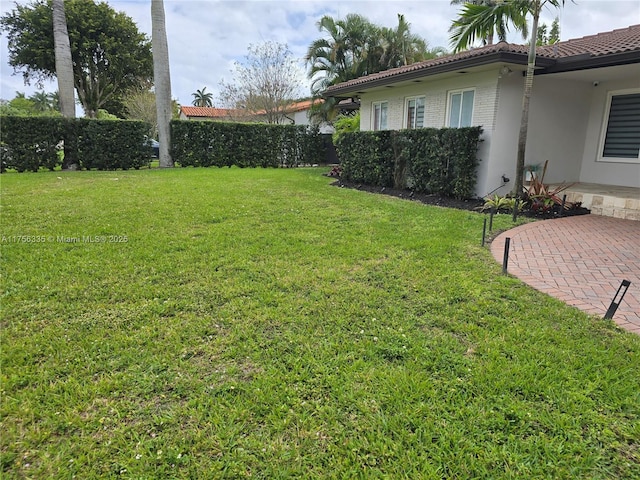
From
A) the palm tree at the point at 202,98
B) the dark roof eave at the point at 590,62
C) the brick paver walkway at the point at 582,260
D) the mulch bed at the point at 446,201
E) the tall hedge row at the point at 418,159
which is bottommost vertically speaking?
the brick paver walkway at the point at 582,260

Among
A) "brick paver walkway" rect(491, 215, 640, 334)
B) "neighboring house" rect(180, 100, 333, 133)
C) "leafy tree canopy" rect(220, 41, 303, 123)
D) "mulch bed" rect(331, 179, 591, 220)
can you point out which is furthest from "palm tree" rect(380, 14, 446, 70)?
"brick paver walkway" rect(491, 215, 640, 334)

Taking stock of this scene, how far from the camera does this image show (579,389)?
242cm

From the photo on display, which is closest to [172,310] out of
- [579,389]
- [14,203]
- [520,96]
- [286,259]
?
[286,259]

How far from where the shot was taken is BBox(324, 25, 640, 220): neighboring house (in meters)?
8.30

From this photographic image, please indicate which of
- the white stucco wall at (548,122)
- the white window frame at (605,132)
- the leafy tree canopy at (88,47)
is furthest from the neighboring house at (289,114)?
the white window frame at (605,132)

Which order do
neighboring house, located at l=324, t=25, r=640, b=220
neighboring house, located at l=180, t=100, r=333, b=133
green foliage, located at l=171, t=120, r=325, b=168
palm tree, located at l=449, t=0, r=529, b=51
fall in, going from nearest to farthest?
palm tree, located at l=449, t=0, r=529, b=51 → neighboring house, located at l=324, t=25, r=640, b=220 → green foliage, located at l=171, t=120, r=325, b=168 → neighboring house, located at l=180, t=100, r=333, b=133

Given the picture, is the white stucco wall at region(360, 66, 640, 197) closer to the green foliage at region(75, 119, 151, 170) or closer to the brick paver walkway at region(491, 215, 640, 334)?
the brick paver walkway at region(491, 215, 640, 334)

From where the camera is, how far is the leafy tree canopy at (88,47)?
23.3 m

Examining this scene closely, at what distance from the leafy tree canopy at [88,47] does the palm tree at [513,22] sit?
82.4ft

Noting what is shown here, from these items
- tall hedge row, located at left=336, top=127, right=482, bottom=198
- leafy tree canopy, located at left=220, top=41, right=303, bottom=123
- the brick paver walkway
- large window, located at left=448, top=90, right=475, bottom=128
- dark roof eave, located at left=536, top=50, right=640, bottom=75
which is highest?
leafy tree canopy, located at left=220, top=41, right=303, bottom=123

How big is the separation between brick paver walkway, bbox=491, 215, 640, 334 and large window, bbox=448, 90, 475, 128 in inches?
152

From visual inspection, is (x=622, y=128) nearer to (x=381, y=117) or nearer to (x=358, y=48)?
(x=381, y=117)

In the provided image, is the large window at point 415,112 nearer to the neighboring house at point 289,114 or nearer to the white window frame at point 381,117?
the white window frame at point 381,117

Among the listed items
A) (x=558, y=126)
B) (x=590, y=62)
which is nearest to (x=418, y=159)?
(x=558, y=126)
